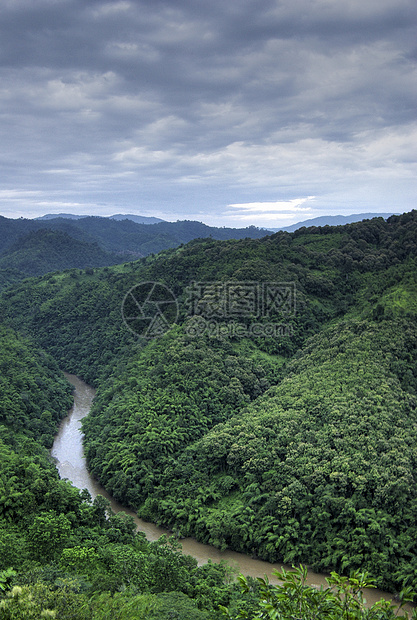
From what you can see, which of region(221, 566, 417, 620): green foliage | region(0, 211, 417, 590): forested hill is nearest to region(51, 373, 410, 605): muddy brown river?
region(0, 211, 417, 590): forested hill

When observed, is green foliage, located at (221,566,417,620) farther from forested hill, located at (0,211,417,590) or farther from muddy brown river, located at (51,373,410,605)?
forested hill, located at (0,211,417,590)

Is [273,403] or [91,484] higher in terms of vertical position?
[273,403]

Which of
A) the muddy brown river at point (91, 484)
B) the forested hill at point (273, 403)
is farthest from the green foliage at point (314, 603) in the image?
the forested hill at point (273, 403)

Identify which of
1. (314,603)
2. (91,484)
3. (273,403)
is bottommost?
(91,484)

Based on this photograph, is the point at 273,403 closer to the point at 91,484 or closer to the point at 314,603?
the point at 91,484

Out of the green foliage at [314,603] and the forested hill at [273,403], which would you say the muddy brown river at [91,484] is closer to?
the forested hill at [273,403]

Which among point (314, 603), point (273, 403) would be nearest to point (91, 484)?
point (273, 403)
